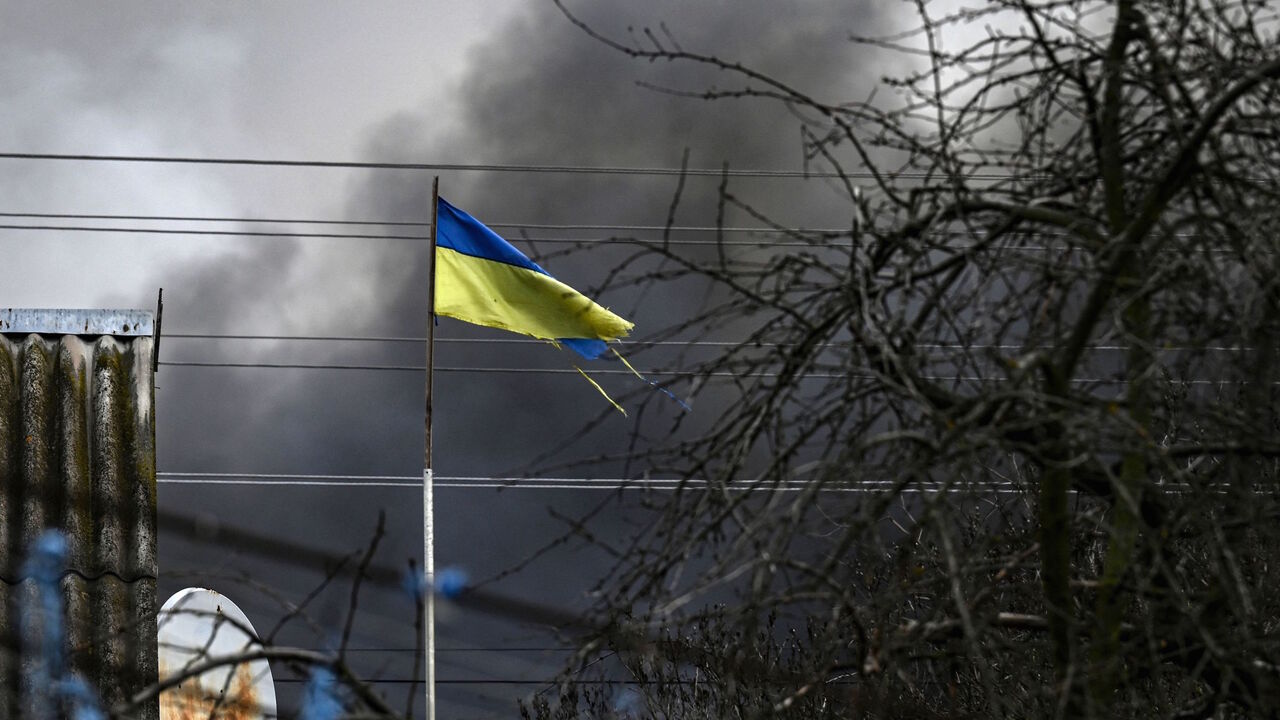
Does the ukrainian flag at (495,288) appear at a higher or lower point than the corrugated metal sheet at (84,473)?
higher

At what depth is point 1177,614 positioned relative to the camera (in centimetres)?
420

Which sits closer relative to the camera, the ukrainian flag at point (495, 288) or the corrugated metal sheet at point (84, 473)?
the corrugated metal sheet at point (84, 473)

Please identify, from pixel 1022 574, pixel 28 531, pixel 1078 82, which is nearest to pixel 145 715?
pixel 28 531

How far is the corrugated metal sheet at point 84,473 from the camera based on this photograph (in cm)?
700

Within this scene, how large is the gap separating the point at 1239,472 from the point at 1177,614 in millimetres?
728

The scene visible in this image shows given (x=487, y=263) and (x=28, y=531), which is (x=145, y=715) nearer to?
(x=28, y=531)

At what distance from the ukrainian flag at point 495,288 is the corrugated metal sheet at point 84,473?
12.4ft

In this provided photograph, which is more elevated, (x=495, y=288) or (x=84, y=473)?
(x=495, y=288)

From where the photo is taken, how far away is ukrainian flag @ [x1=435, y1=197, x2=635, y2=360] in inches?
431

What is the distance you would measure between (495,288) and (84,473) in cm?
450

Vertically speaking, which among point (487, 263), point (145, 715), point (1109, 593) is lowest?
point (145, 715)

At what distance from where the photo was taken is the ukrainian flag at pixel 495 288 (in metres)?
11.0

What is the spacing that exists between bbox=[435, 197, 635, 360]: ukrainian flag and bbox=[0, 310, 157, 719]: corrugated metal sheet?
12.4ft

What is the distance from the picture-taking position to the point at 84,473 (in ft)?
24.2
